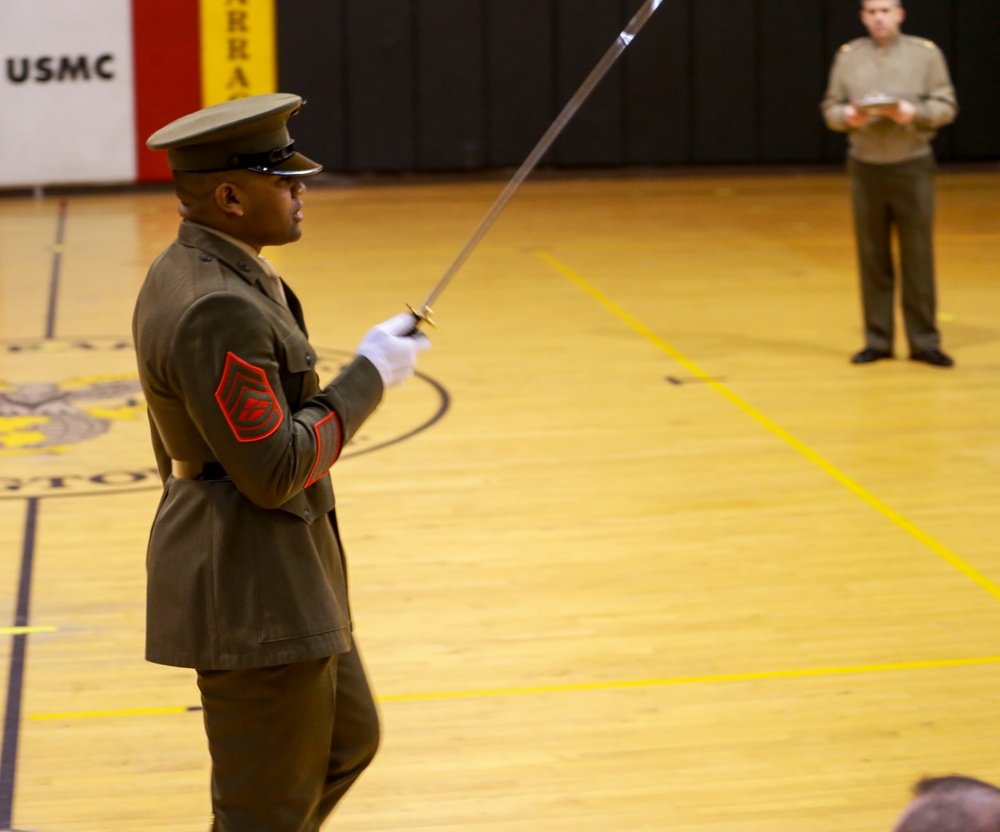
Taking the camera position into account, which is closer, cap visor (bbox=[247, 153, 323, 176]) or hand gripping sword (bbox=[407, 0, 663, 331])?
cap visor (bbox=[247, 153, 323, 176])

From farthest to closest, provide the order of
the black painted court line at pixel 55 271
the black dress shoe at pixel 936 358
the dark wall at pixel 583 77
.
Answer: the dark wall at pixel 583 77, the black painted court line at pixel 55 271, the black dress shoe at pixel 936 358

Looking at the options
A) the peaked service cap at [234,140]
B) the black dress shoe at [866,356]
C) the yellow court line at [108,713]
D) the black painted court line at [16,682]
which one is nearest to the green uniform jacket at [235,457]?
the peaked service cap at [234,140]

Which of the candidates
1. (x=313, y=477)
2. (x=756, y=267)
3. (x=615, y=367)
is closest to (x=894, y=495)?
(x=615, y=367)

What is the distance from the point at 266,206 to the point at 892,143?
500 cm

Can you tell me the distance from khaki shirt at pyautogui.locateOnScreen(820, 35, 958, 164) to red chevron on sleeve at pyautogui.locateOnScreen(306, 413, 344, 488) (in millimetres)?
4934

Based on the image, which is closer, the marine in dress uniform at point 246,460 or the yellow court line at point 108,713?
the marine in dress uniform at point 246,460

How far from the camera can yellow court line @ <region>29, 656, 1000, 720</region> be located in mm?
3748

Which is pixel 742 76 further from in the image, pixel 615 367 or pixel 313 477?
pixel 313 477

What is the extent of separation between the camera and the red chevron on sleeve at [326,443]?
2.23 meters

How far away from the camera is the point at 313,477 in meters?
2.24

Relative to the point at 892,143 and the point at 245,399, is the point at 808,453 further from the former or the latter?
the point at 245,399

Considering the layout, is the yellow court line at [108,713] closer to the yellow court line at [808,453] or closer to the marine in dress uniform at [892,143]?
the yellow court line at [808,453]

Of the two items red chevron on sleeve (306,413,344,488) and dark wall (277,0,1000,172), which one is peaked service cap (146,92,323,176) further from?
dark wall (277,0,1000,172)

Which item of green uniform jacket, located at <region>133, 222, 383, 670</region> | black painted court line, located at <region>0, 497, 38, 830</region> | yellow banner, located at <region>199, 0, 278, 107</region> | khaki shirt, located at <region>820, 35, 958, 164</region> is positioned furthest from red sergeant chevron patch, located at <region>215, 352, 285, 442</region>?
yellow banner, located at <region>199, 0, 278, 107</region>
